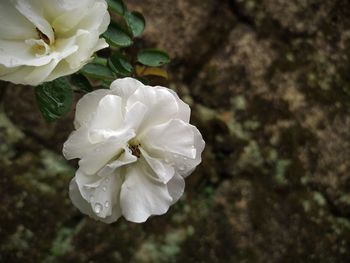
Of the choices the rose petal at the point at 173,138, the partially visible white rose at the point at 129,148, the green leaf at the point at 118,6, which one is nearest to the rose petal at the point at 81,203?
the partially visible white rose at the point at 129,148

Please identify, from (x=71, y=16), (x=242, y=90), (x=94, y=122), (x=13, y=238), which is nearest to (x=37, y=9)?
(x=71, y=16)

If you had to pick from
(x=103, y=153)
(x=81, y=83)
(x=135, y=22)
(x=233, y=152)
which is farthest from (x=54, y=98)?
(x=233, y=152)

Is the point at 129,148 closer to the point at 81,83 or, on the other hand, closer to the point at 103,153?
the point at 103,153

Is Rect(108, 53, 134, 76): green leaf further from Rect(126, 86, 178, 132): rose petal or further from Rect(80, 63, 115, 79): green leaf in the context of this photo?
Rect(126, 86, 178, 132): rose petal

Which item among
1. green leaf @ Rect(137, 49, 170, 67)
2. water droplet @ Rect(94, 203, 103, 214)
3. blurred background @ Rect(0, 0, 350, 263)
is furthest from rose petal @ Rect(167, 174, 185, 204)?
blurred background @ Rect(0, 0, 350, 263)

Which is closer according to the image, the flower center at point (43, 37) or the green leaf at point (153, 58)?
the flower center at point (43, 37)

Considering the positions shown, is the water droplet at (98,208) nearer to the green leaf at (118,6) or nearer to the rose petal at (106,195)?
the rose petal at (106,195)
